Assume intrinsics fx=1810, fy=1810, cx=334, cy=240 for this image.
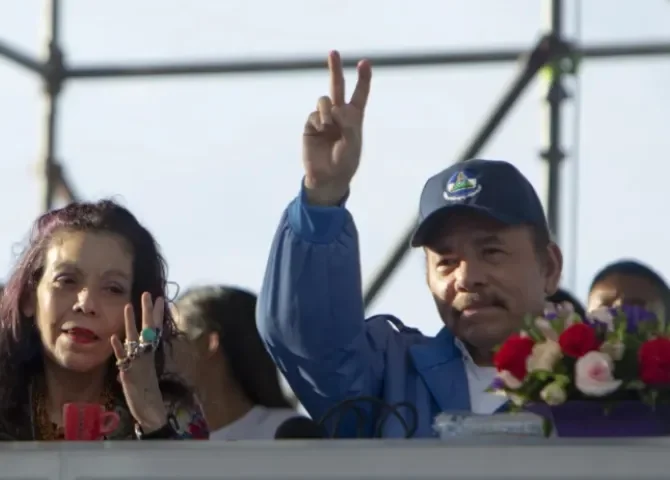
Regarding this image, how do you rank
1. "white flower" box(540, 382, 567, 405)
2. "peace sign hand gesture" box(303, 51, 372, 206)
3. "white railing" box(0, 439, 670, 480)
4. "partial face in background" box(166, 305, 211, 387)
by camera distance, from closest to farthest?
"white railing" box(0, 439, 670, 480)
"white flower" box(540, 382, 567, 405)
"peace sign hand gesture" box(303, 51, 372, 206)
"partial face in background" box(166, 305, 211, 387)

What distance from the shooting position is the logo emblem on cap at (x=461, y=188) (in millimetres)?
3791

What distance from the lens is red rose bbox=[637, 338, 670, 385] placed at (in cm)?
312

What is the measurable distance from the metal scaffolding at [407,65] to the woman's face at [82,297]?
1951mm

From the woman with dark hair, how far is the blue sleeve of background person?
264mm

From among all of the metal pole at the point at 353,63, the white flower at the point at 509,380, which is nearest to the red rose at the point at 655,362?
the white flower at the point at 509,380

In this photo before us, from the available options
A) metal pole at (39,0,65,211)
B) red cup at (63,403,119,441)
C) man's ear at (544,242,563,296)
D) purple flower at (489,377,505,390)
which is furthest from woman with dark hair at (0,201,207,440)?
metal pole at (39,0,65,211)

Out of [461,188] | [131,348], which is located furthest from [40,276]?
[461,188]

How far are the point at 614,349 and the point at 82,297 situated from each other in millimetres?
1149

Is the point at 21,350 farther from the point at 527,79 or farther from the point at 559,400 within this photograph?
the point at 527,79

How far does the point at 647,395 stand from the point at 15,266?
4.91 ft

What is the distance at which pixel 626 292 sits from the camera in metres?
5.09

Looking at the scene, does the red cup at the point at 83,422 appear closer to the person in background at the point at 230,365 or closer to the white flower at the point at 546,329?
the white flower at the point at 546,329

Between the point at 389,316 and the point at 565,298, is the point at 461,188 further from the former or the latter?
the point at 565,298

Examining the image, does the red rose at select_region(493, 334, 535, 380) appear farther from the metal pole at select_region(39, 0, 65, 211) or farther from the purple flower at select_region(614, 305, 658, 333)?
the metal pole at select_region(39, 0, 65, 211)
